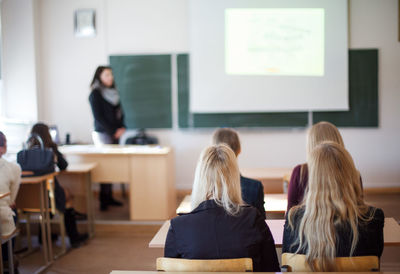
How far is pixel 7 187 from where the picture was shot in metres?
2.86

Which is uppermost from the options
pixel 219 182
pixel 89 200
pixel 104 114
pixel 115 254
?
pixel 104 114

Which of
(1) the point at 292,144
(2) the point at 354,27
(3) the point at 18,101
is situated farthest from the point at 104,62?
(2) the point at 354,27

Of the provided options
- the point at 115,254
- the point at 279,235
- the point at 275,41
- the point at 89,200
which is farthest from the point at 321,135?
the point at 275,41

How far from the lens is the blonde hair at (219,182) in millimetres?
1672

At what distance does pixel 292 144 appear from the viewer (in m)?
5.75

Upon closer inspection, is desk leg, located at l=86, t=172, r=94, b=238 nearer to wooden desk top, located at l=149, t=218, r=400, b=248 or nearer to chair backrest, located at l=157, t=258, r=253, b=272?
wooden desk top, located at l=149, t=218, r=400, b=248

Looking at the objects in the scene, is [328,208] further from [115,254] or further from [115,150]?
[115,150]

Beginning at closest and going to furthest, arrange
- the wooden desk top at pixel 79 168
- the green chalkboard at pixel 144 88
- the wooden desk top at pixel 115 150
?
the wooden desk top at pixel 79 168 < the wooden desk top at pixel 115 150 < the green chalkboard at pixel 144 88

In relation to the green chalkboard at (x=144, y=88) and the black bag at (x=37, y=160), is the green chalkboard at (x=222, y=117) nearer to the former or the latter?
the green chalkboard at (x=144, y=88)

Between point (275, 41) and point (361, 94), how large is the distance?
4.59ft

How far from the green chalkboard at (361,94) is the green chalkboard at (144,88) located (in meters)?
2.13

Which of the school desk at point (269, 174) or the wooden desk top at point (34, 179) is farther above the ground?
the wooden desk top at point (34, 179)

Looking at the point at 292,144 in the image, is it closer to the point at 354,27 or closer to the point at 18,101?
the point at 354,27

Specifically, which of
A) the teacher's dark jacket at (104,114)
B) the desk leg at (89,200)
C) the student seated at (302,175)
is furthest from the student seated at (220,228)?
the teacher's dark jacket at (104,114)
